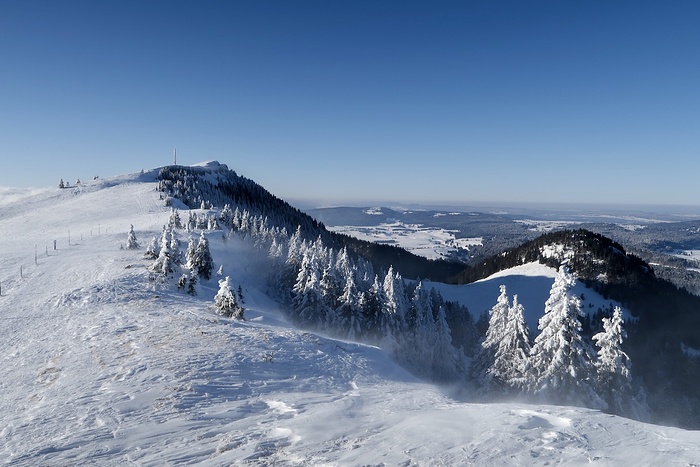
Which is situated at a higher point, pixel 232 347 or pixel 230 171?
pixel 230 171

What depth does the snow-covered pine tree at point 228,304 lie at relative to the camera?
22.0 metres

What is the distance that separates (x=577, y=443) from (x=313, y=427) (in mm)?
6523

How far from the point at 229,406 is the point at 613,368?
27748mm

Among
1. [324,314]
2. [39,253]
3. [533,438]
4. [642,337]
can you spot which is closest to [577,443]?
[533,438]

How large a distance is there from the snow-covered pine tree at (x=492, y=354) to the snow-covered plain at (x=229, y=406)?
1831 cm

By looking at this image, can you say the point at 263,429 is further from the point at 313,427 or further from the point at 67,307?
the point at 67,307

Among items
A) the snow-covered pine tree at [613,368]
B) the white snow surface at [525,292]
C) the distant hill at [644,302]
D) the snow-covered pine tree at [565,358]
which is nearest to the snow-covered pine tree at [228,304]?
the snow-covered pine tree at [565,358]

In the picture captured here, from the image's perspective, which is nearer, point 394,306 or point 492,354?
point 492,354

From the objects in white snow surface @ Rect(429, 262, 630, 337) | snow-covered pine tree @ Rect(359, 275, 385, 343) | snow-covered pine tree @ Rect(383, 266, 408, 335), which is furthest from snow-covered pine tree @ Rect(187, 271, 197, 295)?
white snow surface @ Rect(429, 262, 630, 337)

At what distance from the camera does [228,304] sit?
22.4m

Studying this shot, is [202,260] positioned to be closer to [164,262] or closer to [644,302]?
[164,262]

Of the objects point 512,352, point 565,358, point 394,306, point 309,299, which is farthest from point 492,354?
point 309,299

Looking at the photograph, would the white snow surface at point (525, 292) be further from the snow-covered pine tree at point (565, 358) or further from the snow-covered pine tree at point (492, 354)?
the snow-covered pine tree at point (565, 358)

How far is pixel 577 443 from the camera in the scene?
8844 mm
